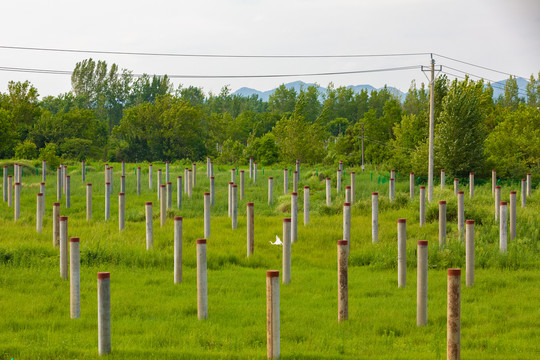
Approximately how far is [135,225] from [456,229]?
28.8 feet

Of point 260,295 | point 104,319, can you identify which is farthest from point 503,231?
point 104,319

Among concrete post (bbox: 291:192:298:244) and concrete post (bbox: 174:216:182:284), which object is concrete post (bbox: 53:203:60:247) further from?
concrete post (bbox: 291:192:298:244)

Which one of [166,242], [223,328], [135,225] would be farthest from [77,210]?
[223,328]

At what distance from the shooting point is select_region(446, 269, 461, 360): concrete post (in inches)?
264

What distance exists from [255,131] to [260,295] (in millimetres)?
57585

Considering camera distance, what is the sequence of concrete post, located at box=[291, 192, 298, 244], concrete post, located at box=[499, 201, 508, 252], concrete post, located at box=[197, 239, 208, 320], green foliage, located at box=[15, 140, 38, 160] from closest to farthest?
concrete post, located at box=[197, 239, 208, 320] → concrete post, located at box=[499, 201, 508, 252] → concrete post, located at box=[291, 192, 298, 244] → green foliage, located at box=[15, 140, 38, 160]

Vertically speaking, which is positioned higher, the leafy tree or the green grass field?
the leafy tree

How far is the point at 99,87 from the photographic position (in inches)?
3676

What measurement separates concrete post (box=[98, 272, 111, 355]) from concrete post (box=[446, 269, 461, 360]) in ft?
12.6

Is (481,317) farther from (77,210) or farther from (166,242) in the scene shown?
(77,210)

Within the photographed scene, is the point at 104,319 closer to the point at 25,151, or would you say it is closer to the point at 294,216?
the point at 294,216

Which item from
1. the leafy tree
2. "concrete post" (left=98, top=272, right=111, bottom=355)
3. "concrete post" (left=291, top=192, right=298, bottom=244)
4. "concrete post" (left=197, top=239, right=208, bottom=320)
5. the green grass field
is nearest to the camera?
"concrete post" (left=98, top=272, right=111, bottom=355)

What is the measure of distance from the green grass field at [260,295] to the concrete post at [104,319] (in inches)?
6.4

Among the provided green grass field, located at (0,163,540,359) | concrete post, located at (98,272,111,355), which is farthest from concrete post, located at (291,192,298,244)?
concrete post, located at (98,272,111,355)
